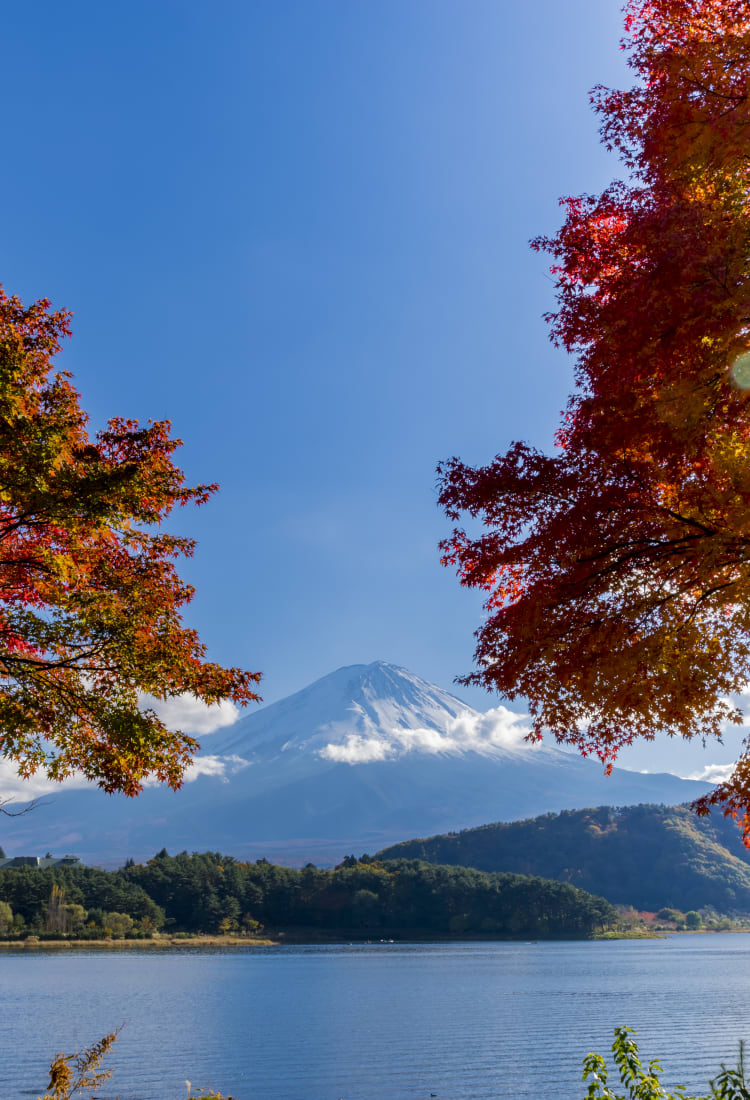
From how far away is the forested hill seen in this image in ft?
427

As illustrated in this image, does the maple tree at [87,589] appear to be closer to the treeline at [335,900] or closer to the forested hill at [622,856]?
the treeline at [335,900]

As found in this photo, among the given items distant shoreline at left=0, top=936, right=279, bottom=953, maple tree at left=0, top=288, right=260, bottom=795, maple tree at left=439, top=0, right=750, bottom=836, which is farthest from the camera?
distant shoreline at left=0, top=936, right=279, bottom=953

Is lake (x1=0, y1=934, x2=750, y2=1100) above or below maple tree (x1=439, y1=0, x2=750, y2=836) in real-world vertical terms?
below

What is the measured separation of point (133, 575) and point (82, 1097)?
1776cm

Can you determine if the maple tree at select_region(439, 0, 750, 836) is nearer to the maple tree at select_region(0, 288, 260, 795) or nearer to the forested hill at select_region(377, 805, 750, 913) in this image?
the maple tree at select_region(0, 288, 260, 795)

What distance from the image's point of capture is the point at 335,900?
4055 inches

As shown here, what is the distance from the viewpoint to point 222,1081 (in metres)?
26.0

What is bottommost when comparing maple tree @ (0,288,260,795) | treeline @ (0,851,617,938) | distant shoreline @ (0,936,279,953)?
distant shoreline @ (0,936,279,953)

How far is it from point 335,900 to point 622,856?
53.9m

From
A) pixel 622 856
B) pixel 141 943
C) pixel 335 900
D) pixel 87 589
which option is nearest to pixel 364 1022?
pixel 87 589

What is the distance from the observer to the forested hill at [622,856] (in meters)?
130

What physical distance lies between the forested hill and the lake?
186 feet

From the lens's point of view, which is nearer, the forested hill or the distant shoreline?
the distant shoreline

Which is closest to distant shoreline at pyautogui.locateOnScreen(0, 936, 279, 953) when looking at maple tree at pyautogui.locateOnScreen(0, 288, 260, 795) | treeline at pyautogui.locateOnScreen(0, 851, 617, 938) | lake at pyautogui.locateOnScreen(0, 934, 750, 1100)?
treeline at pyautogui.locateOnScreen(0, 851, 617, 938)
